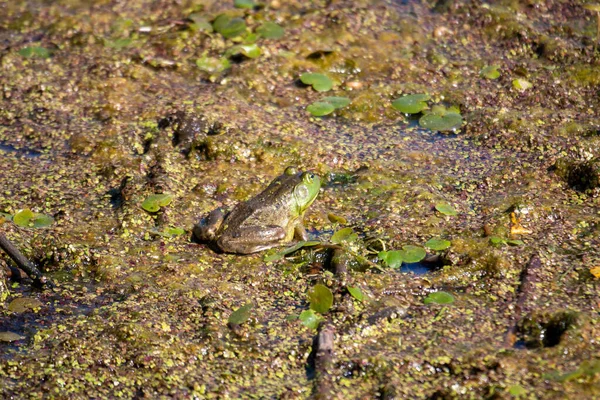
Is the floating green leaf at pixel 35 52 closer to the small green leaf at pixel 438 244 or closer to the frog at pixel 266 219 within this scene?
the frog at pixel 266 219

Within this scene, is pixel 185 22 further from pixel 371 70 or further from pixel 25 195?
pixel 25 195

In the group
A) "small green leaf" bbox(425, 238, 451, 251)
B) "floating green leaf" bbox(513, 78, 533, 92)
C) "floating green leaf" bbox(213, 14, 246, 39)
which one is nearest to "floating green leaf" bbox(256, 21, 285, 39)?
"floating green leaf" bbox(213, 14, 246, 39)

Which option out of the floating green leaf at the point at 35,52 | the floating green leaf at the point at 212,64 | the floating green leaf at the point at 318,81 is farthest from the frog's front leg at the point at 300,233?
the floating green leaf at the point at 35,52

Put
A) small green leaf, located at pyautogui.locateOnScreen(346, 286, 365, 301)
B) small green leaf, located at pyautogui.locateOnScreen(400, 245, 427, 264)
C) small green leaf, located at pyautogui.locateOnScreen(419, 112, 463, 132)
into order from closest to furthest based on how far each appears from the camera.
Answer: small green leaf, located at pyautogui.locateOnScreen(346, 286, 365, 301) → small green leaf, located at pyautogui.locateOnScreen(400, 245, 427, 264) → small green leaf, located at pyautogui.locateOnScreen(419, 112, 463, 132)

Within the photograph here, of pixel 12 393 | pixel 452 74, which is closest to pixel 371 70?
pixel 452 74

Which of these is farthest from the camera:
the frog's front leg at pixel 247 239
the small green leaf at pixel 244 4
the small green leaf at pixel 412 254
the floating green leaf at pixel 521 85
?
the small green leaf at pixel 244 4

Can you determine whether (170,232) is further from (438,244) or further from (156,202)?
(438,244)

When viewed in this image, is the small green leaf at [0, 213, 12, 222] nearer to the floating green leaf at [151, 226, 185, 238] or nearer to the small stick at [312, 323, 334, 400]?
the floating green leaf at [151, 226, 185, 238]
